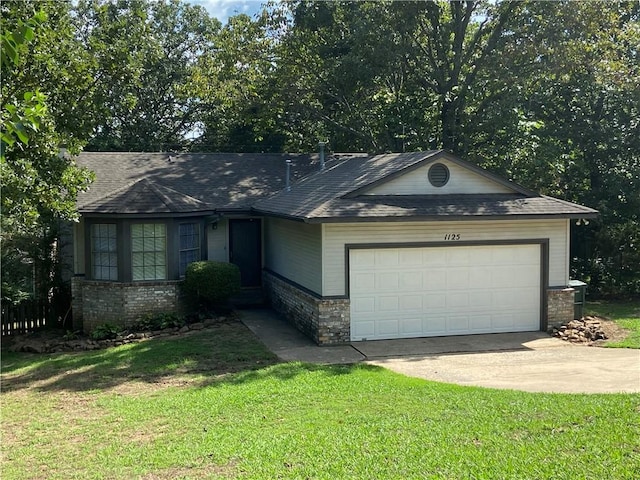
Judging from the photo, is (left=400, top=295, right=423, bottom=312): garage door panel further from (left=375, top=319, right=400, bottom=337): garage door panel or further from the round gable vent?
the round gable vent

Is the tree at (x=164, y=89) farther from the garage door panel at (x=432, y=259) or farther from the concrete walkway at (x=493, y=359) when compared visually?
the concrete walkway at (x=493, y=359)

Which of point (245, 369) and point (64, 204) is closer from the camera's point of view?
point (245, 369)

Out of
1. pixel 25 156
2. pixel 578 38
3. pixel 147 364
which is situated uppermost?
pixel 578 38

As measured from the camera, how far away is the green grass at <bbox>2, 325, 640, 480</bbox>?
267 inches

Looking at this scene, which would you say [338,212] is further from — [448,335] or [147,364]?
[147,364]

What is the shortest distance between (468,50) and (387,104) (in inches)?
133

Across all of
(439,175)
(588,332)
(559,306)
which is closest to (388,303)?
(439,175)

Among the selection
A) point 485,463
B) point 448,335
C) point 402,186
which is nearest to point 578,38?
point 402,186

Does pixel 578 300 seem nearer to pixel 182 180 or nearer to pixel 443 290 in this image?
pixel 443 290

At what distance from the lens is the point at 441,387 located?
33.6ft

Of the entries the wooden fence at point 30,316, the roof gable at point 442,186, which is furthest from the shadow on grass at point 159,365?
the roof gable at point 442,186

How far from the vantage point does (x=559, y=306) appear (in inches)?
599

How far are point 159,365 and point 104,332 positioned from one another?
12.2 ft

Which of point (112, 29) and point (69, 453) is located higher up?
point (112, 29)
